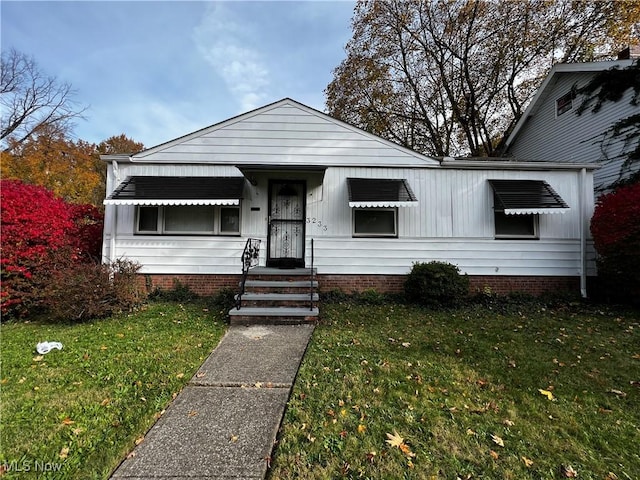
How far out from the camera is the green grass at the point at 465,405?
2.37 m

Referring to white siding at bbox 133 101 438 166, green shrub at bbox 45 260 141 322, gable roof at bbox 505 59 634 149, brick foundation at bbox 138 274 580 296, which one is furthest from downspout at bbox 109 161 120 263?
gable roof at bbox 505 59 634 149

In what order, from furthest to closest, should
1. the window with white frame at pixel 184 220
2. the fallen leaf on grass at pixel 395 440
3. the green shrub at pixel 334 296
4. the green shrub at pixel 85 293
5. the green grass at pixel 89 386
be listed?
the window with white frame at pixel 184 220, the green shrub at pixel 334 296, the green shrub at pixel 85 293, the fallen leaf on grass at pixel 395 440, the green grass at pixel 89 386

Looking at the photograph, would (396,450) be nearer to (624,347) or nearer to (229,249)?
(624,347)

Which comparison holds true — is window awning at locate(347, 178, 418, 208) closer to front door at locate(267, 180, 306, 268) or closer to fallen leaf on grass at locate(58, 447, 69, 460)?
front door at locate(267, 180, 306, 268)

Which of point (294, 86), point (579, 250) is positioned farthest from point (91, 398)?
point (294, 86)

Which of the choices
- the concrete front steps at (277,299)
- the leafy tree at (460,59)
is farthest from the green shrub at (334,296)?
the leafy tree at (460,59)

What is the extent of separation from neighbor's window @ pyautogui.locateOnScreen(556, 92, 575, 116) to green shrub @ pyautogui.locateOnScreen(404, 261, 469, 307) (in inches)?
371

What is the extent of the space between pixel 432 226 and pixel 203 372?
6.43 metres

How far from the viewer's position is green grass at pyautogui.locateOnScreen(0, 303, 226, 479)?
2.43 m

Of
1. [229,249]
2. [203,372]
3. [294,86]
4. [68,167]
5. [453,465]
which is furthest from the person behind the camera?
[68,167]

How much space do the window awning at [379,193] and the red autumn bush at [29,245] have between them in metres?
6.52

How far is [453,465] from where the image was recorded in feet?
7.68

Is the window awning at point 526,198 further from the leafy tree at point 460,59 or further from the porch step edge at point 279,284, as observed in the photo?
the leafy tree at point 460,59

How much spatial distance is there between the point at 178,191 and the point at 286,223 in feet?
9.05
